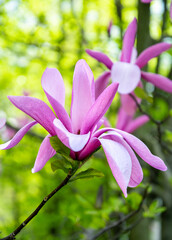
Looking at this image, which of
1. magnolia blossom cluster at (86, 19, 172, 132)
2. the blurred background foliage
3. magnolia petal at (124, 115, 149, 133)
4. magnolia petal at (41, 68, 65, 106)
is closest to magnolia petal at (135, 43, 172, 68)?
magnolia blossom cluster at (86, 19, 172, 132)

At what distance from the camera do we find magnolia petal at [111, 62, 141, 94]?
2.91ft

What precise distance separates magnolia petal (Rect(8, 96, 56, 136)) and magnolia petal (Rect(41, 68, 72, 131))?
18 millimetres

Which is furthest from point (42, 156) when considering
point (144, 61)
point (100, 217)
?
point (100, 217)

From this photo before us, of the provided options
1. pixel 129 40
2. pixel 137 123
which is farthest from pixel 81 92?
pixel 137 123

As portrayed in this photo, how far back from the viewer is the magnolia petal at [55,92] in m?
0.65

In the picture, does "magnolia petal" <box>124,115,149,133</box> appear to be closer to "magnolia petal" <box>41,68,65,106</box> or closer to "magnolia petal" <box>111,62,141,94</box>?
"magnolia petal" <box>111,62,141,94</box>

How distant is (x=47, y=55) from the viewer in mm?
3082

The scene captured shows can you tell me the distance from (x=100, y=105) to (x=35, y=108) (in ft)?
0.43

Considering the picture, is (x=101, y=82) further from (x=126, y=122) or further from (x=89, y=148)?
(x=89, y=148)

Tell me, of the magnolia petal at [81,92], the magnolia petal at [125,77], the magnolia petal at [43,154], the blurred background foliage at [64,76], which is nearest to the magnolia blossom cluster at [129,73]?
the magnolia petal at [125,77]

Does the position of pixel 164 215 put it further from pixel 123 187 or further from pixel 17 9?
pixel 123 187

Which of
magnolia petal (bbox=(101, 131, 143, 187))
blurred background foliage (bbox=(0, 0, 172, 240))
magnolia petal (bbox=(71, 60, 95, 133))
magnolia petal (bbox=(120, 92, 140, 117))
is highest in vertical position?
magnolia petal (bbox=(71, 60, 95, 133))

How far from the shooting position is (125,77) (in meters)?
0.92

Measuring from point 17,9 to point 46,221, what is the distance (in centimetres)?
175
